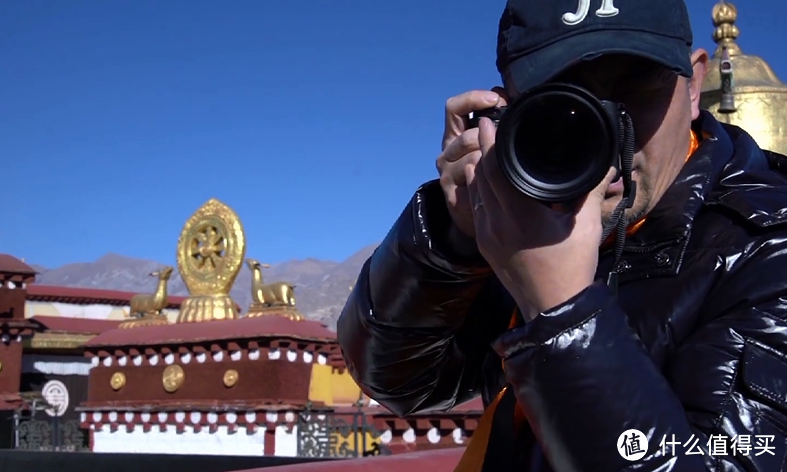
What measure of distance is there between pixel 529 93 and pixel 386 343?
0.50m

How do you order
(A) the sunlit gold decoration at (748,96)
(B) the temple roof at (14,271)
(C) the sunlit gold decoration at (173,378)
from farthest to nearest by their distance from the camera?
(B) the temple roof at (14,271), (C) the sunlit gold decoration at (173,378), (A) the sunlit gold decoration at (748,96)

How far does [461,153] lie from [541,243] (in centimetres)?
18

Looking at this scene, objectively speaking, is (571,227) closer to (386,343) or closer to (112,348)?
(386,343)

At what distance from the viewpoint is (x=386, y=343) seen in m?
1.33

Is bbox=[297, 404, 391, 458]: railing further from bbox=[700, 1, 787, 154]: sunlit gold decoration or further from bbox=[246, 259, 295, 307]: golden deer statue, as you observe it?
bbox=[700, 1, 787, 154]: sunlit gold decoration

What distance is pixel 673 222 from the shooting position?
42.0 inches

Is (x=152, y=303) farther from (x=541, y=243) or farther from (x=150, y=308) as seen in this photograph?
(x=541, y=243)

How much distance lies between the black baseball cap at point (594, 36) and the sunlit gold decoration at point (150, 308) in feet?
40.4

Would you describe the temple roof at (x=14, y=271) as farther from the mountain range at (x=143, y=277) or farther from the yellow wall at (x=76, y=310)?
the mountain range at (x=143, y=277)

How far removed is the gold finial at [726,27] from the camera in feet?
21.5

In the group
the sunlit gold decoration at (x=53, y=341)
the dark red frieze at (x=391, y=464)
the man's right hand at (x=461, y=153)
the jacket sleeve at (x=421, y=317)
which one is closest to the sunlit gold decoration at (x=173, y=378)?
the sunlit gold decoration at (x=53, y=341)
